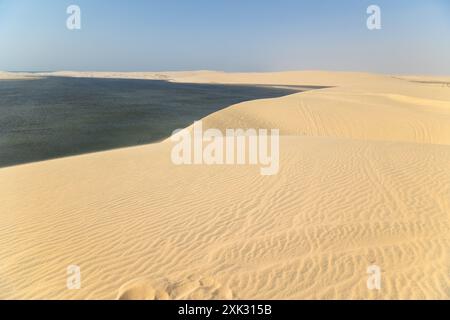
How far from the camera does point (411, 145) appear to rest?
1323cm

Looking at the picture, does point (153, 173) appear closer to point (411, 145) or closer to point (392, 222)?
point (392, 222)

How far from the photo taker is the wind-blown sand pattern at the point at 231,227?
4730mm

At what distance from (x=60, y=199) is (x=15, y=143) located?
1439 centimetres

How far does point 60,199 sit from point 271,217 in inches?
206

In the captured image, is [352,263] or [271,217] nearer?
[352,263]

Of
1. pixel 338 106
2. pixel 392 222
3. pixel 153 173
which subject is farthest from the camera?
pixel 338 106

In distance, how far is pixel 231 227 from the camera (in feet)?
21.1

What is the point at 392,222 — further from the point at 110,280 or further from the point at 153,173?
the point at 153,173

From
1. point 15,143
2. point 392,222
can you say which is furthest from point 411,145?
point 15,143

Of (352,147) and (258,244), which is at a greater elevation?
(352,147)

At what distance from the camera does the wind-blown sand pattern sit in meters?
4.73
